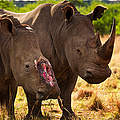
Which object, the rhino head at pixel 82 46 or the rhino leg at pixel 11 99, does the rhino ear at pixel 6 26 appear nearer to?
the rhino leg at pixel 11 99

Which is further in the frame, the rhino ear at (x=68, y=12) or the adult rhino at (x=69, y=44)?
the rhino ear at (x=68, y=12)

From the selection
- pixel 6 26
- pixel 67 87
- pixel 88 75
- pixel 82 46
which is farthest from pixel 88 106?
pixel 6 26

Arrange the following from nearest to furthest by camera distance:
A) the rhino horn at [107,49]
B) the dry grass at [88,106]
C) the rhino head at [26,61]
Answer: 1. the rhino head at [26,61]
2. the rhino horn at [107,49]
3. the dry grass at [88,106]

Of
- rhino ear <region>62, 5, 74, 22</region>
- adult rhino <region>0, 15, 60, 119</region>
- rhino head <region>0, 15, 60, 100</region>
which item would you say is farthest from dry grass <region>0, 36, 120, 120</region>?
rhino ear <region>62, 5, 74, 22</region>

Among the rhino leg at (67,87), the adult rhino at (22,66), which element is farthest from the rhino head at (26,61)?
the rhino leg at (67,87)

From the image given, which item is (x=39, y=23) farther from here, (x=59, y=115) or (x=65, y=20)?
(x=59, y=115)

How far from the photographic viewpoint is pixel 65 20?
5.04m

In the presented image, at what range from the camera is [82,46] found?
15.4 feet

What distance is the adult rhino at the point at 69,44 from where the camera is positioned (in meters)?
4.52

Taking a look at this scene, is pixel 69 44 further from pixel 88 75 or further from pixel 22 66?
pixel 22 66

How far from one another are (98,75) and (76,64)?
41 centimetres

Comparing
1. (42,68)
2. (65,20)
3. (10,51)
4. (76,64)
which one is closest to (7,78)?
(10,51)

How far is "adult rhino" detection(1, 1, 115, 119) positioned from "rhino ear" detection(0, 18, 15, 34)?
3.17ft

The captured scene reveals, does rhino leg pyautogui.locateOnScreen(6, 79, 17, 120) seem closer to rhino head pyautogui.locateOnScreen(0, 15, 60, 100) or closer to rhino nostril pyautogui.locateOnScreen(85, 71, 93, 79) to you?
rhino head pyautogui.locateOnScreen(0, 15, 60, 100)
